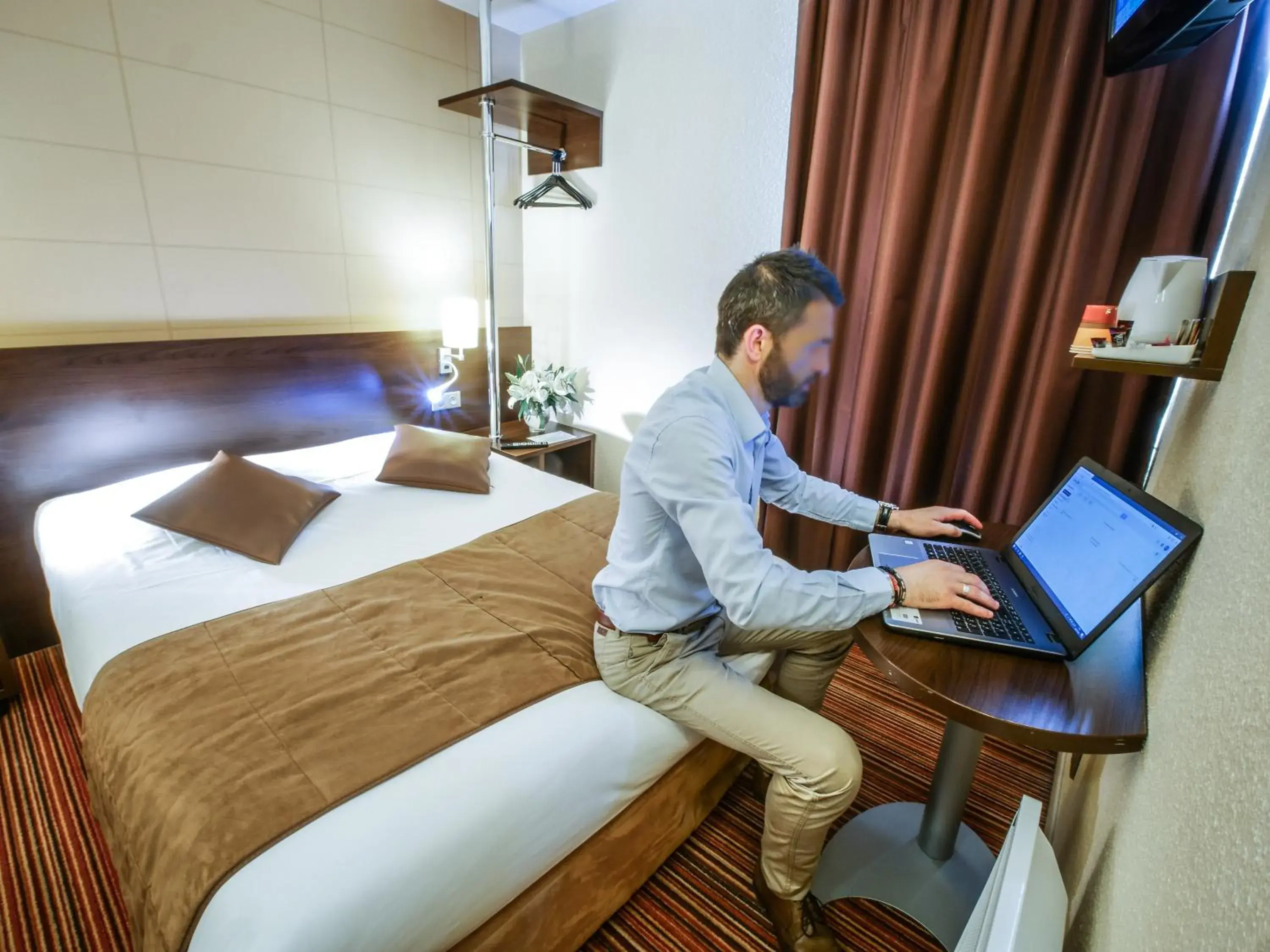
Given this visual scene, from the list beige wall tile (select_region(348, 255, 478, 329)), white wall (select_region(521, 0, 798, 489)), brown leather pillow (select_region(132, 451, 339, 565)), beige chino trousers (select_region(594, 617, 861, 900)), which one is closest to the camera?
beige chino trousers (select_region(594, 617, 861, 900))

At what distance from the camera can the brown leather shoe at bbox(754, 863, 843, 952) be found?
1288mm

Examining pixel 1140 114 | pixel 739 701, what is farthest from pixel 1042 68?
pixel 739 701

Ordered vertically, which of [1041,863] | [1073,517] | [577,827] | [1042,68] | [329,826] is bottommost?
[577,827]

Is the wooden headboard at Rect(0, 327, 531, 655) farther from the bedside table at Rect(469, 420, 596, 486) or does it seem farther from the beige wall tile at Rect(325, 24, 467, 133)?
the beige wall tile at Rect(325, 24, 467, 133)

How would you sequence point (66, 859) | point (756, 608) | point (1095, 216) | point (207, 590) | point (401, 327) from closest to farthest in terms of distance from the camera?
1. point (756, 608)
2. point (66, 859)
3. point (207, 590)
4. point (1095, 216)
5. point (401, 327)

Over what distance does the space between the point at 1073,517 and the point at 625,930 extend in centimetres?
132

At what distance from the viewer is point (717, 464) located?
47.1 inches

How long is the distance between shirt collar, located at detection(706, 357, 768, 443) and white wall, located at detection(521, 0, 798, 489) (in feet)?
4.80

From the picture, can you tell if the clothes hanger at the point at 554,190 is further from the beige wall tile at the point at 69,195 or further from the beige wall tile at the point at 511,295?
the beige wall tile at the point at 69,195

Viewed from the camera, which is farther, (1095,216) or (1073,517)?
(1095,216)

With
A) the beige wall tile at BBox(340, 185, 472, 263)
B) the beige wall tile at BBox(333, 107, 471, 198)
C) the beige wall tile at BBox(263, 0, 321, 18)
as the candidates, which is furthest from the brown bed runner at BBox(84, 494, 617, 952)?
the beige wall tile at BBox(263, 0, 321, 18)

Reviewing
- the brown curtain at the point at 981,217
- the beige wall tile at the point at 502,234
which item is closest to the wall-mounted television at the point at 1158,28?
the brown curtain at the point at 981,217

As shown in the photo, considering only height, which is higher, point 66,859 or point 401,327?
point 401,327

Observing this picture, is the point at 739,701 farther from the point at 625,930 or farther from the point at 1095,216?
the point at 1095,216
